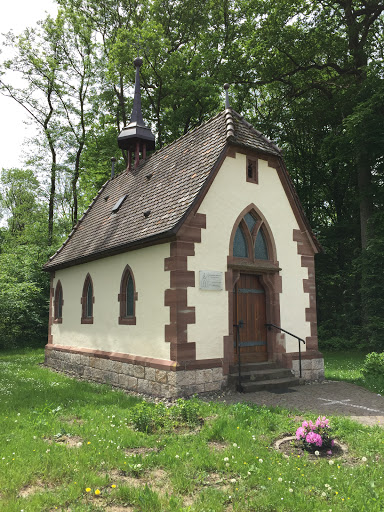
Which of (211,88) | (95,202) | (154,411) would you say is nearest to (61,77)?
(211,88)

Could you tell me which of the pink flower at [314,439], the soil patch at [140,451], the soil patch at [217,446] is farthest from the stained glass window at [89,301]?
the pink flower at [314,439]

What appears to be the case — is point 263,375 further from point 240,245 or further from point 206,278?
point 240,245

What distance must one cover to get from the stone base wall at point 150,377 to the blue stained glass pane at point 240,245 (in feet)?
9.91

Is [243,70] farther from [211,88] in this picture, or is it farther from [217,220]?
[217,220]

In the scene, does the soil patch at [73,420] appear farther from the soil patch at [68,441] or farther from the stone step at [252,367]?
the stone step at [252,367]

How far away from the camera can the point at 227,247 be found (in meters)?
10.8

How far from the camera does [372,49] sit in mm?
22328

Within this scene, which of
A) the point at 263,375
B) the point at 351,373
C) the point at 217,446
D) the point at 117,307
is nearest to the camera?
the point at 217,446

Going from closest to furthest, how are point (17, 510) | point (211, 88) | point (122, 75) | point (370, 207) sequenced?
point (17, 510), point (370, 207), point (211, 88), point (122, 75)

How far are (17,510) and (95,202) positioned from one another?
15.5 metres

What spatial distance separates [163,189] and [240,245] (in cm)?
277

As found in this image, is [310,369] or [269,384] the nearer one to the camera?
[269,384]

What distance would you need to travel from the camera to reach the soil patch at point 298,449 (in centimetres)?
551

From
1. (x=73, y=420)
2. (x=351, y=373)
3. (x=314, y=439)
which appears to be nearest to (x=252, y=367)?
(x=351, y=373)
